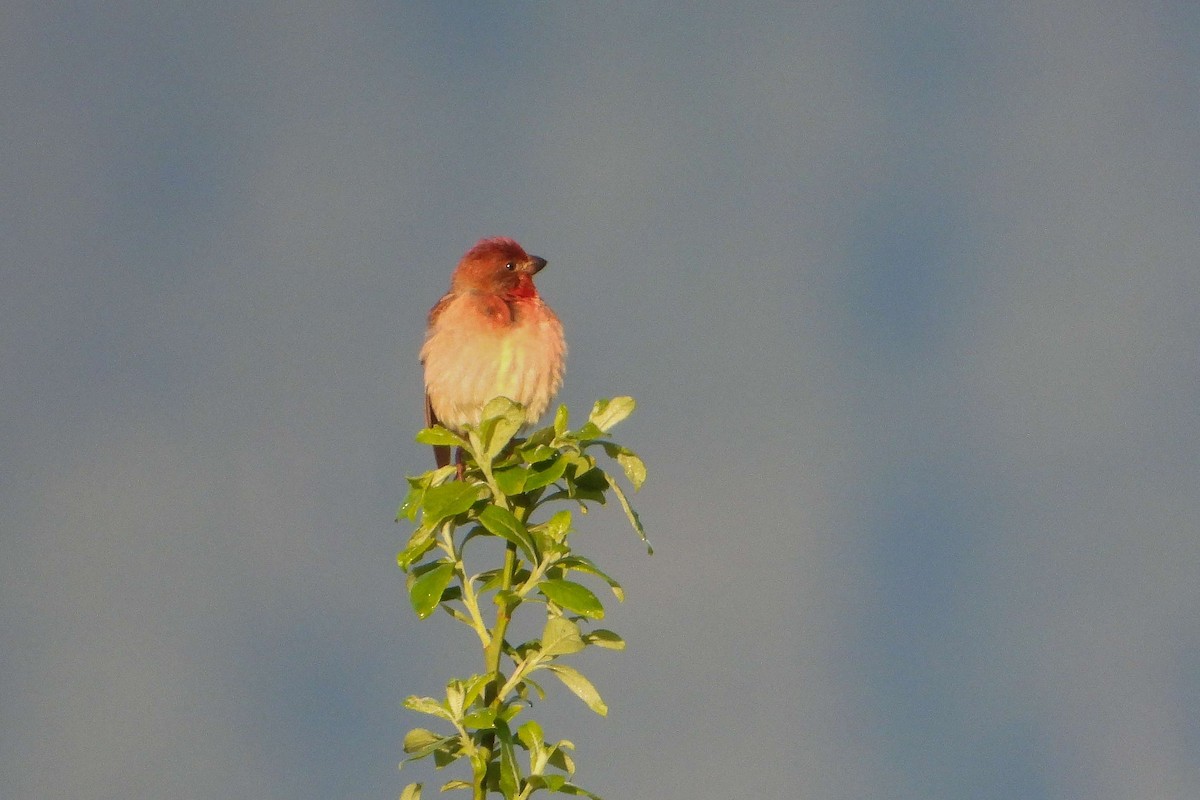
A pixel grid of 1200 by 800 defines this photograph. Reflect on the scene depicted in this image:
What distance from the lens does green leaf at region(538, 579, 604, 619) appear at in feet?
10.9

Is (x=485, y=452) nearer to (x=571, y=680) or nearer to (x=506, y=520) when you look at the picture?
(x=506, y=520)

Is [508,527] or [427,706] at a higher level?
[508,527]

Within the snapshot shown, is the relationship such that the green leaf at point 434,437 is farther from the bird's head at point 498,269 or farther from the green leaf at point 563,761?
the bird's head at point 498,269

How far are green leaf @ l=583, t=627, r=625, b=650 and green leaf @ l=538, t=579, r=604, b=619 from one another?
0.08 meters

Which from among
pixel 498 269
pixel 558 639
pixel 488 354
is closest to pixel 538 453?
pixel 558 639

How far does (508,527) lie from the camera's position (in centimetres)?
352

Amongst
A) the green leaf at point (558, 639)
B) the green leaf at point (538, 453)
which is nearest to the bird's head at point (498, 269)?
the green leaf at point (538, 453)

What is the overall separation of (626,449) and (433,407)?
3.37 meters

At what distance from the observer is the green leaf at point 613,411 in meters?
3.99

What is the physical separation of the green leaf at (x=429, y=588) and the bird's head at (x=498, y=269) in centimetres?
417

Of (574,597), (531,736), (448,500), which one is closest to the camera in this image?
(531,736)

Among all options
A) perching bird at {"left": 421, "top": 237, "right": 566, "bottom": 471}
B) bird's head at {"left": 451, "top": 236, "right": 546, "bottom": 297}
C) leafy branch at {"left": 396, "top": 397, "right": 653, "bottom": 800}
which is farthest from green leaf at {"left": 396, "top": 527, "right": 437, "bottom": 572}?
bird's head at {"left": 451, "top": 236, "right": 546, "bottom": 297}

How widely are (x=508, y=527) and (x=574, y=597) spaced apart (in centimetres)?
29

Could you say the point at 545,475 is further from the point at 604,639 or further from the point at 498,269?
the point at 498,269
